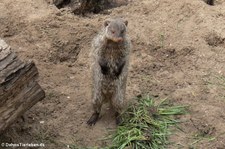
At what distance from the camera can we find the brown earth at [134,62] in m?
3.39

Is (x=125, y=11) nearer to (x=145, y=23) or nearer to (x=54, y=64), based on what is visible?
(x=145, y=23)

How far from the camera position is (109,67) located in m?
3.40

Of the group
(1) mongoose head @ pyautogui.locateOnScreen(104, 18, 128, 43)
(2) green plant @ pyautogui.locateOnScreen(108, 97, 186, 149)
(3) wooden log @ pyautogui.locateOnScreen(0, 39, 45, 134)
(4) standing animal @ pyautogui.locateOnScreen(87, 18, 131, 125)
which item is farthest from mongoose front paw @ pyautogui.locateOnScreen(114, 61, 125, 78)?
(3) wooden log @ pyautogui.locateOnScreen(0, 39, 45, 134)

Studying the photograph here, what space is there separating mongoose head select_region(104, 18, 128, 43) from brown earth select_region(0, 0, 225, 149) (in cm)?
72

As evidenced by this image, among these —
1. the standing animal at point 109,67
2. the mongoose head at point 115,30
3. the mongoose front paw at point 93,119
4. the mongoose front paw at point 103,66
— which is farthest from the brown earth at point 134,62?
the mongoose head at point 115,30

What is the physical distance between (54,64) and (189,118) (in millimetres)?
1454

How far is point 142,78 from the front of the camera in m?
3.97

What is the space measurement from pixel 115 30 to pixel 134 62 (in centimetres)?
93

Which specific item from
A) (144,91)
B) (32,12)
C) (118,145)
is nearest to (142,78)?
(144,91)

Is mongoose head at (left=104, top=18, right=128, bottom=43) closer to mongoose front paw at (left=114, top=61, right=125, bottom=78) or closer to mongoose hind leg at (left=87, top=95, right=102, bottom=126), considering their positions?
mongoose front paw at (left=114, top=61, right=125, bottom=78)

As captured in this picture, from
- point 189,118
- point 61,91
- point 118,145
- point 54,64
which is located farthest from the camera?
point 54,64

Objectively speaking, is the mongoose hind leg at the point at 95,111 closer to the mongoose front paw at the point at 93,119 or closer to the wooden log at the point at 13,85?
the mongoose front paw at the point at 93,119

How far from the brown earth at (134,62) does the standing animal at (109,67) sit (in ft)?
0.75

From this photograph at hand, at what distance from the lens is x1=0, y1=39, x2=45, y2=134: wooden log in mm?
2725
